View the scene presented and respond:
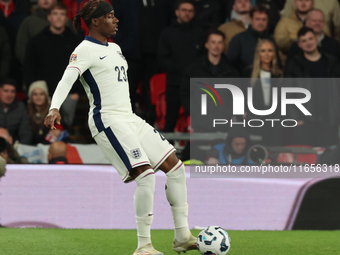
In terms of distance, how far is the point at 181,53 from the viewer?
262 inches

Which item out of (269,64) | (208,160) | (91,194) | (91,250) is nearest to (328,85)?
(269,64)

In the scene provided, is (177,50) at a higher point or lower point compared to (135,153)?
higher

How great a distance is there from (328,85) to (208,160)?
179 centimetres

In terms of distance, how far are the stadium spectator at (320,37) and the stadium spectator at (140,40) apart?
183cm

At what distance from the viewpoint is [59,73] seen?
262 inches

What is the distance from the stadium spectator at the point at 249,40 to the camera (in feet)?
21.6

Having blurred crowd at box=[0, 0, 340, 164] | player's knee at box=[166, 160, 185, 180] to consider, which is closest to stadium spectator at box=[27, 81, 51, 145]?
blurred crowd at box=[0, 0, 340, 164]

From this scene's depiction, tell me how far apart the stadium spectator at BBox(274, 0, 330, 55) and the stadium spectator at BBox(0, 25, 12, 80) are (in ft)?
11.8

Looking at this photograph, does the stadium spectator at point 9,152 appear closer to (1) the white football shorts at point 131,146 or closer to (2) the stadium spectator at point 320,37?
(1) the white football shorts at point 131,146

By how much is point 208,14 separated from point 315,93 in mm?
1819

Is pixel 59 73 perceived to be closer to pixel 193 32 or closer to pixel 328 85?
pixel 193 32

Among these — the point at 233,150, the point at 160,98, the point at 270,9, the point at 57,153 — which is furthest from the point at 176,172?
the point at 270,9

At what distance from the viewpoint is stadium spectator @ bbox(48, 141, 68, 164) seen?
6.05m

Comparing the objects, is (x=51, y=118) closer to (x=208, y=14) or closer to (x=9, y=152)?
(x=9, y=152)
